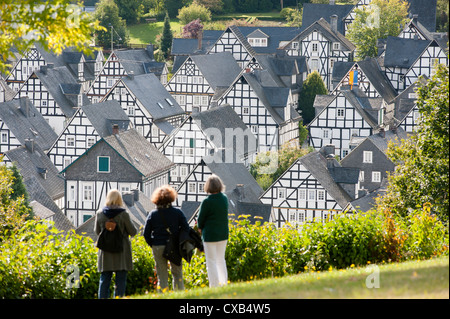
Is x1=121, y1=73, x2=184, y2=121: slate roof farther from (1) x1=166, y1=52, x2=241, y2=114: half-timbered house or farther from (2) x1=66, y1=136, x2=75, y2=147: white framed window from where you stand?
(2) x1=66, y1=136, x2=75, y2=147: white framed window

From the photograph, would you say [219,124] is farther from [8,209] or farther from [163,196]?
[163,196]

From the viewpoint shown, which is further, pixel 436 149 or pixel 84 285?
pixel 436 149

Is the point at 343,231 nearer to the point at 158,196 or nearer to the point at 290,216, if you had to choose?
the point at 158,196

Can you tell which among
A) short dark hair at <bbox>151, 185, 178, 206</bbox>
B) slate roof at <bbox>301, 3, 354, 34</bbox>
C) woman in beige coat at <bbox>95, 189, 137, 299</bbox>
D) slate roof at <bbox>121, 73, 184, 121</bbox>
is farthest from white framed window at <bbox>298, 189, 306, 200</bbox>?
slate roof at <bbox>301, 3, 354, 34</bbox>

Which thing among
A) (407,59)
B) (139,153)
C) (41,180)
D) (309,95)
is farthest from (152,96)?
(407,59)

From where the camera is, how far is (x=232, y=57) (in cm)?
7881

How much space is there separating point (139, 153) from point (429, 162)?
2770 cm

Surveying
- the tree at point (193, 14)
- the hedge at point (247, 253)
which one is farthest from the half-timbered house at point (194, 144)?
the tree at point (193, 14)

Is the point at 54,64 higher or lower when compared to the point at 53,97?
higher

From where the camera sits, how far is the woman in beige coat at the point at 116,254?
12125mm

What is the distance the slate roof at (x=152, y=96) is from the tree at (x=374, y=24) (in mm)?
23818

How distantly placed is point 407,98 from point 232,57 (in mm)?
18900

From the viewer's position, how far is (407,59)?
73.2m
